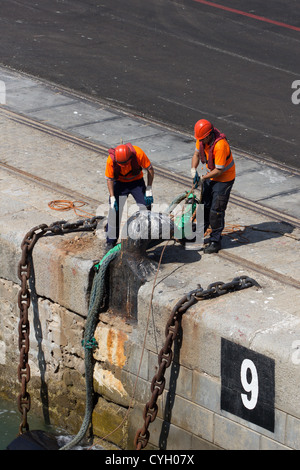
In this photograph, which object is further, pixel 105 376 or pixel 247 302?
pixel 105 376

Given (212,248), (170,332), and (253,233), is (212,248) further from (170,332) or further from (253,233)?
(170,332)

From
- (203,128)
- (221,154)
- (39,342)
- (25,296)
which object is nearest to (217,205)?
(221,154)

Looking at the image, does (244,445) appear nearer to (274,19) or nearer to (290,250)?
(290,250)

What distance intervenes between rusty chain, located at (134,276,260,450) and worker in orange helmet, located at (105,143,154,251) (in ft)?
5.37

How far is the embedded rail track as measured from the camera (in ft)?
33.8

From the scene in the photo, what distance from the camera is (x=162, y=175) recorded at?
43.7ft

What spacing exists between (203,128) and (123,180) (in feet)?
4.08

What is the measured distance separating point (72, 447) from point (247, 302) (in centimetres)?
283

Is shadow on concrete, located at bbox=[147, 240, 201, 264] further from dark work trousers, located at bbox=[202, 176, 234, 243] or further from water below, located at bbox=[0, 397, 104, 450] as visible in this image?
water below, located at bbox=[0, 397, 104, 450]

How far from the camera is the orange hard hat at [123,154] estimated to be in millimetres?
10242

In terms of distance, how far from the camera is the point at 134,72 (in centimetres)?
1850

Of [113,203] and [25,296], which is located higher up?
[113,203]

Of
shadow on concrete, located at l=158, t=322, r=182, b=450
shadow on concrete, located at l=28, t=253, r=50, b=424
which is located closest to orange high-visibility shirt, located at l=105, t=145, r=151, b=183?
shadow on concrete, located at l=28, t=253, r=50, b=424

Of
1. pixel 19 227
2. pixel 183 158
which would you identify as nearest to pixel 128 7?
pixel 183 158
